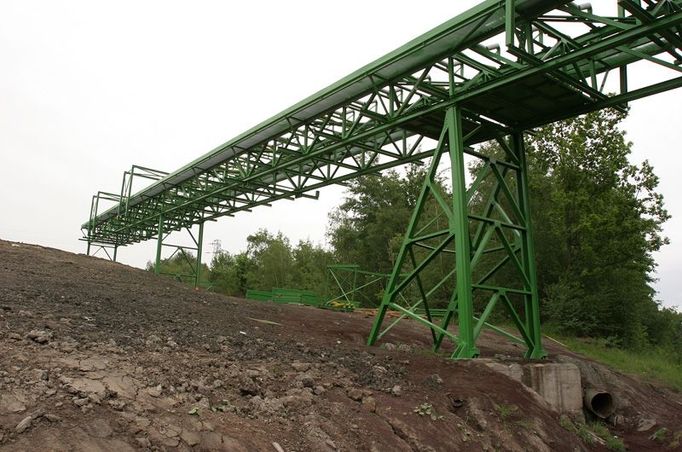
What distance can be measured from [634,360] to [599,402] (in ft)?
35.6

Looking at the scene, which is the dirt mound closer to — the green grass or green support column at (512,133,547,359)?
green support column at (512,133,547,359)

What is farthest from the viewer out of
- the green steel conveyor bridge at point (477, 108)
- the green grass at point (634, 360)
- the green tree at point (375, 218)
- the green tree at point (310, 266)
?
the green tree at point (310, 266)

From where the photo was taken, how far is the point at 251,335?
10.2 metres

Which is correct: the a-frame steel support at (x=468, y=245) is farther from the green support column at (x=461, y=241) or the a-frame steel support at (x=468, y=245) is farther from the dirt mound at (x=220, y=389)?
the dirt mound at (x=220, y=389)

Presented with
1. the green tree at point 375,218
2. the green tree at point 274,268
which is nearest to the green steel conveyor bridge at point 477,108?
the green tree at point 375,218

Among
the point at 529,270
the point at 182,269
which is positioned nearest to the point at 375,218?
the point at 182,269

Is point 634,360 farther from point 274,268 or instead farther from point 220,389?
point 274,268

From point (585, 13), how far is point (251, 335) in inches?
326

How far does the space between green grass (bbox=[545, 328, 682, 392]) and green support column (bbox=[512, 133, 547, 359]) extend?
715 centimetres

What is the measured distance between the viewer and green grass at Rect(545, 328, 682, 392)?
56.0 ft

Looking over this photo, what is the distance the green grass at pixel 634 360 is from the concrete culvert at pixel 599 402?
21.1 ft

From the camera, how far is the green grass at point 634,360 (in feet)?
56.0

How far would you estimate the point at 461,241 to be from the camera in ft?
34.1

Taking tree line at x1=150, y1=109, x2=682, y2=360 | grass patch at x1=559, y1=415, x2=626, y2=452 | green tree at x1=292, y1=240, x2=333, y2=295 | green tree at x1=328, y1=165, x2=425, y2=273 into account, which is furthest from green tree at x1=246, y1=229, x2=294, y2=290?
grass patch at x1=559, y1=415, x2=626, y2=452
